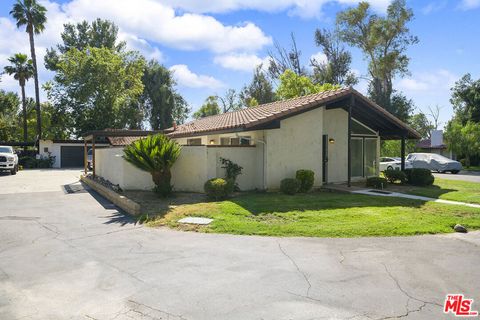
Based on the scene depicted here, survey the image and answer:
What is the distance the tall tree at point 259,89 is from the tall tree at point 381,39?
10879 mm

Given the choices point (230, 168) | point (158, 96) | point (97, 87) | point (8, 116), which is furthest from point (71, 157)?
point (230, 168)

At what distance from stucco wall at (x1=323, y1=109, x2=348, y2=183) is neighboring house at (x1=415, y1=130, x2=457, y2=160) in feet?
84.7

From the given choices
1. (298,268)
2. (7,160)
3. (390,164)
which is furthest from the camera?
(390,164)

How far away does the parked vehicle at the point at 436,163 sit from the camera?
91.1ft

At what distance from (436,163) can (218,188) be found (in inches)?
907

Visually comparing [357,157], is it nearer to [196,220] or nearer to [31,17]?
[196,220]

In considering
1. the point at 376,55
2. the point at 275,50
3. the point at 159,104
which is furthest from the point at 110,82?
the point at 376,55

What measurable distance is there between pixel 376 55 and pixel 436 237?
122 ft

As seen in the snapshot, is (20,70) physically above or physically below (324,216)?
above

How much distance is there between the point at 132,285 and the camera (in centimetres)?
504

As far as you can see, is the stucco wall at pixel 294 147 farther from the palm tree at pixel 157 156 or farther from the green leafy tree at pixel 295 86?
the green leafy tree at pixel 295 86

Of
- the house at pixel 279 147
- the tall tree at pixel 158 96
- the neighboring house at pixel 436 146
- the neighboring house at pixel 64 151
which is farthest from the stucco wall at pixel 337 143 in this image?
the tall tree at pixel 158 96

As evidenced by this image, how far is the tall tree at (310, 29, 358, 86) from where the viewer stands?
43031 millimetres

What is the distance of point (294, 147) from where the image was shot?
559 inches
